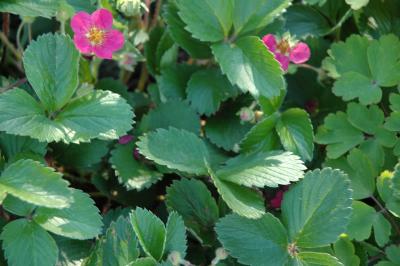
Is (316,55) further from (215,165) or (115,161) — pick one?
(115,161)

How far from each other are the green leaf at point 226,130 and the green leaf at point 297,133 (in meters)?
0.14

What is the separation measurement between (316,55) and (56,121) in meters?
0.85

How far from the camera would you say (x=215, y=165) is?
5.07 ft

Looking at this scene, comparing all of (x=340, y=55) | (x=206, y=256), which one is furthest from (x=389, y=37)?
(x=206, y=256)

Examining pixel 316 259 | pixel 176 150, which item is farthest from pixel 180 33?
pixel 316 259

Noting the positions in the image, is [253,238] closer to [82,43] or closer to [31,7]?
[82,43]

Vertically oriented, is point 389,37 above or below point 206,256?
above

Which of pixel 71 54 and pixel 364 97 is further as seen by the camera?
pixel 364 97

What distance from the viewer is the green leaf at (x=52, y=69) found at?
135 cm

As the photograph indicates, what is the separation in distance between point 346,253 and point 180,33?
692 mm

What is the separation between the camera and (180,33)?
1647mm

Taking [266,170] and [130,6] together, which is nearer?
[266,170]

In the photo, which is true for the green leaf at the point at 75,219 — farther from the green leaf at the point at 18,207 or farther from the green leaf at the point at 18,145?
the green leaf at the point at 18,145

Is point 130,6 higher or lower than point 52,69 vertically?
higher
